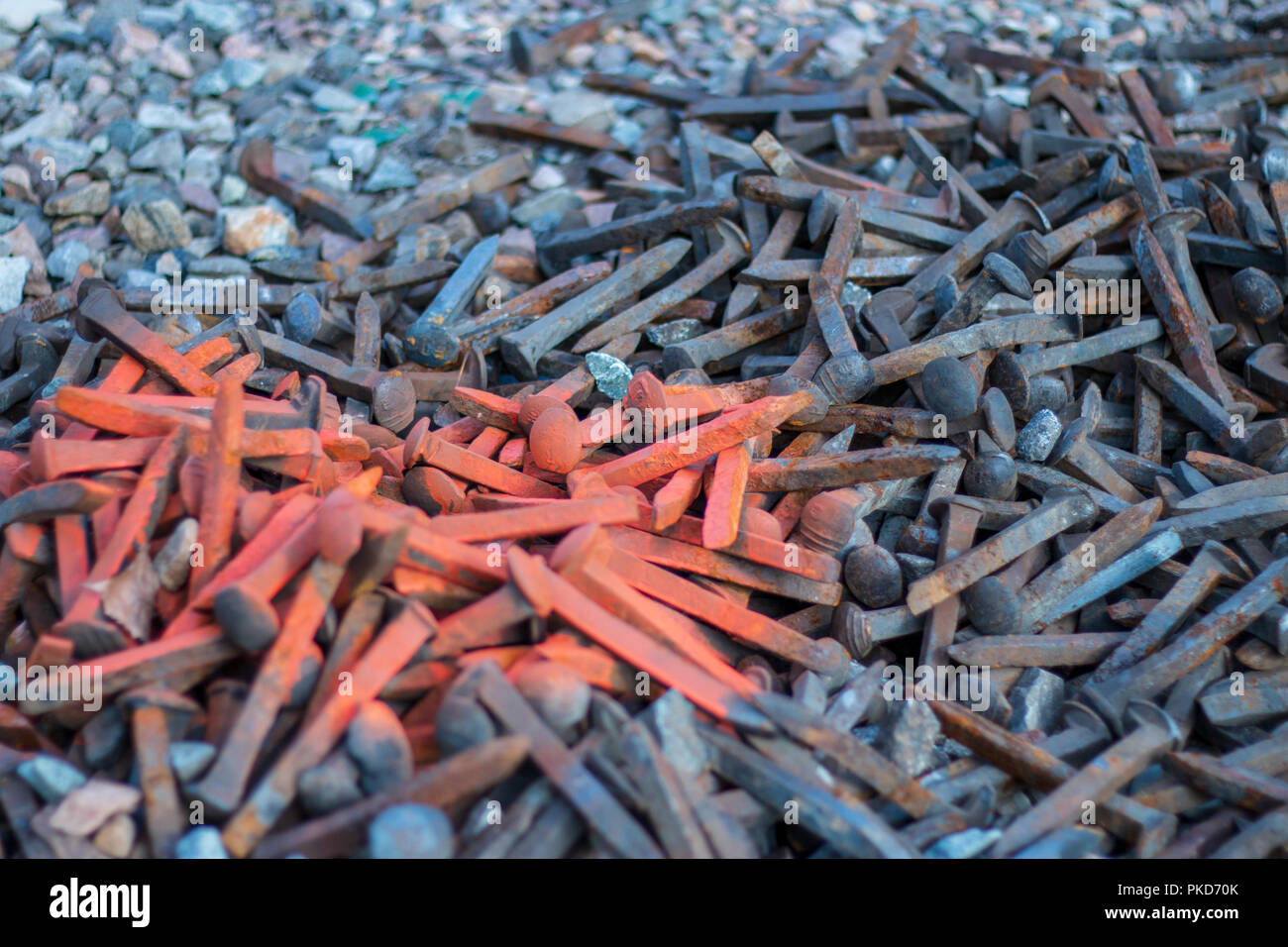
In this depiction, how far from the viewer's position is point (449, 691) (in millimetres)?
2516

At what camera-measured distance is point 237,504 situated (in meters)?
3.06

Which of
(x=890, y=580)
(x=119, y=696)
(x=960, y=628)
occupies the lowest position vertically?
(x=960, y=628)

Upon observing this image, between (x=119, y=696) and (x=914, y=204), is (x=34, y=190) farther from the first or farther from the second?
(x=914, y=204)

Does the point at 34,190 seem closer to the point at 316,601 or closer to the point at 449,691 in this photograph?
the point at 316,601

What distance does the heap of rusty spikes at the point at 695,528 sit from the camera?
8.39 ft

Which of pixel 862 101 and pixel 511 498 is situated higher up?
pixel 862 101

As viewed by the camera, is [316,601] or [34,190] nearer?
[316,601]

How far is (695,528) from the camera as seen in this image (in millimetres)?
3521

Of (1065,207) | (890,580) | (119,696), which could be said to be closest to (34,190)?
(119,696)

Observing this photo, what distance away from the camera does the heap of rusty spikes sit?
8.39ft

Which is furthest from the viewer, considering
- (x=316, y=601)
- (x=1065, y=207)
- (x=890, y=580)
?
(x=1065, y=207)

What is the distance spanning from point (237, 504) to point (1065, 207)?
5.03 metres
